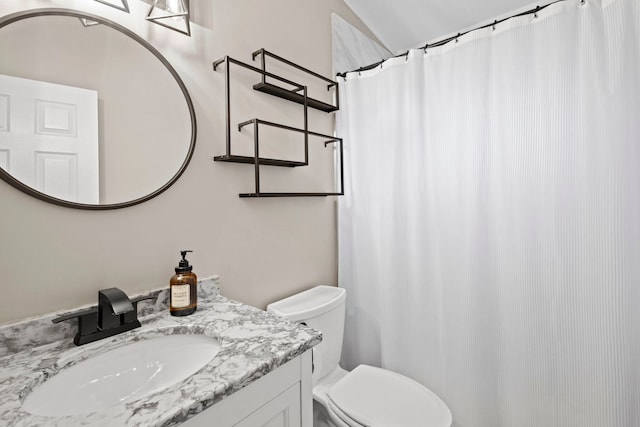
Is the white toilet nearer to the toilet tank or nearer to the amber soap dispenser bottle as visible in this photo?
the toilet tank

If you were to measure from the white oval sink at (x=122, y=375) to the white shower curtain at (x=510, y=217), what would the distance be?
3.50 ft

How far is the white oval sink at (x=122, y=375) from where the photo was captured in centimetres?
69

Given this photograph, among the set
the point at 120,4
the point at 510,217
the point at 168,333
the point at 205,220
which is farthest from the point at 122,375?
the point at 510,217

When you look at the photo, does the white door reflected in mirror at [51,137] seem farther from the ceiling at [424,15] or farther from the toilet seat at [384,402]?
the ceiling at [424,15]

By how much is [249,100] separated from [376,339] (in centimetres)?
142

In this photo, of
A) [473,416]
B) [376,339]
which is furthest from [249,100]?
[473,416]

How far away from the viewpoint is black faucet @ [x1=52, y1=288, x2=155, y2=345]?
0.83m

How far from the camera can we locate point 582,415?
122 cm

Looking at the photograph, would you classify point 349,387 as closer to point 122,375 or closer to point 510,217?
point 122,375

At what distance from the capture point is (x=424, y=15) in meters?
1.91

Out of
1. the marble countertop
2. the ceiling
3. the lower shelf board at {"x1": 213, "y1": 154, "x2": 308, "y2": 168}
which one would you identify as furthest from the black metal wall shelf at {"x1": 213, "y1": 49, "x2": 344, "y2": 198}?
the ceiling

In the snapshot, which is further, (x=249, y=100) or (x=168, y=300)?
(x=249, y=100)

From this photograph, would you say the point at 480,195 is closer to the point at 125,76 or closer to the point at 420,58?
the point at 420,58

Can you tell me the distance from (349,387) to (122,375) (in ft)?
2.94
